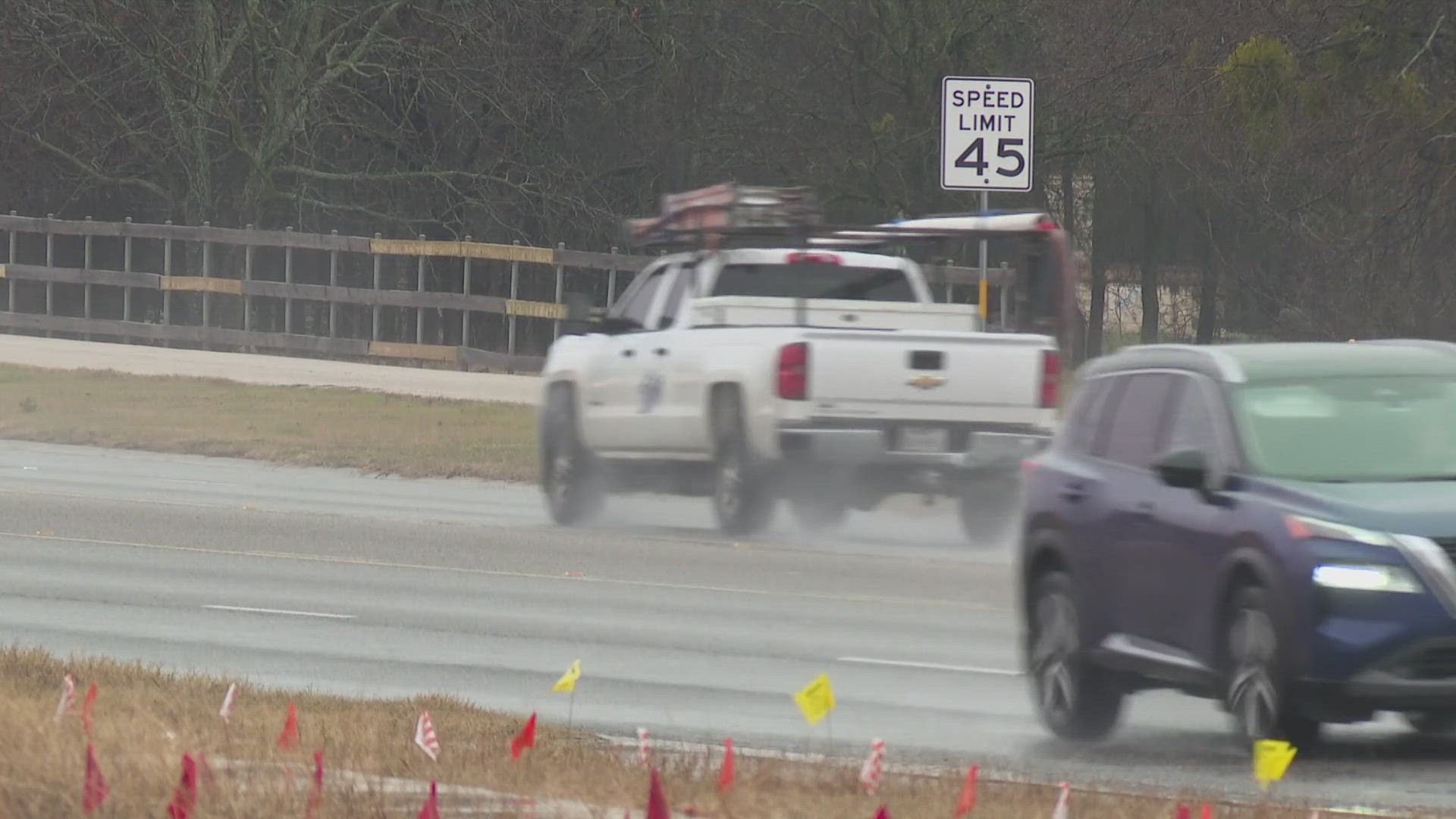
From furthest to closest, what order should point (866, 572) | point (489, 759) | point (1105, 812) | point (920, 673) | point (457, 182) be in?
point (457, 182), point (866, 572), point (920, 673), point (489, 759), point (1105, 812)

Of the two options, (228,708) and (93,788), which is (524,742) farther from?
(93,788)

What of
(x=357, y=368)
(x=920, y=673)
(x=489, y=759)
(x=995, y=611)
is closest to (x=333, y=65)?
(x=357, y=368)

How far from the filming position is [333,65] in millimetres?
40438

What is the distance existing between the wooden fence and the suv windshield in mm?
21117

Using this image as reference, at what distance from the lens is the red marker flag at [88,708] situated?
838 centimetres

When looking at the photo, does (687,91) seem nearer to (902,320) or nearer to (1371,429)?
(902,320)

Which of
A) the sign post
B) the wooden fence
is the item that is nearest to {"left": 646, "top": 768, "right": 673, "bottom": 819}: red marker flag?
the sign post

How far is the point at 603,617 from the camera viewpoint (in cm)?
1444

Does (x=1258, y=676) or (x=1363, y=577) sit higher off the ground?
(x=1363, y=577)

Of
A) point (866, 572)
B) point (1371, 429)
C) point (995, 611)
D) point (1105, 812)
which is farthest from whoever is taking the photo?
point (866, 572)

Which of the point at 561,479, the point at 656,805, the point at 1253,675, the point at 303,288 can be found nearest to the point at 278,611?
the point at 561,479

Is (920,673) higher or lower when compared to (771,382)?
lower

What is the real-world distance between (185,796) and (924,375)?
1101 cm

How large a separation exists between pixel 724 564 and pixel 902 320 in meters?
2.74
